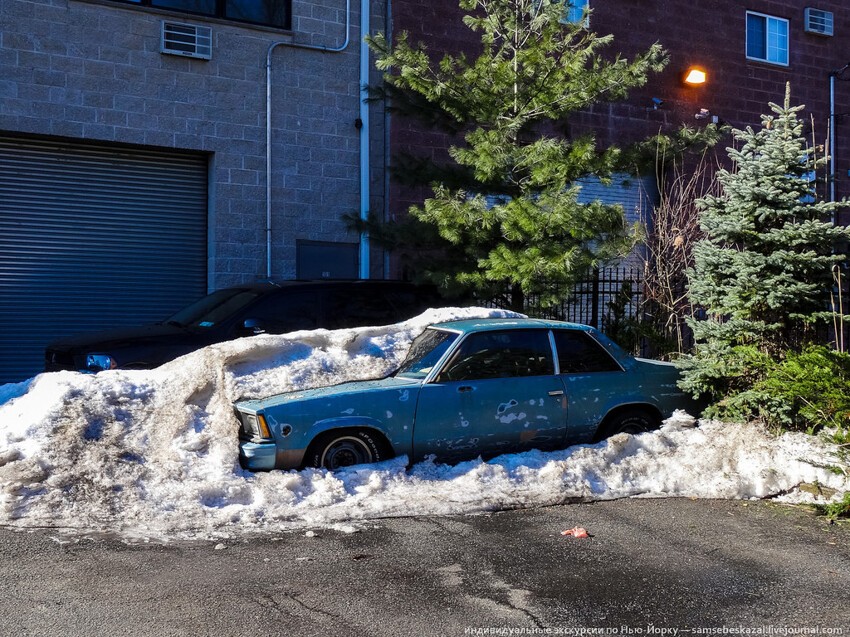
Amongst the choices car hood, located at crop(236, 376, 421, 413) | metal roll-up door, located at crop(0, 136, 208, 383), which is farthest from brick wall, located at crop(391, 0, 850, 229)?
car hood, located at crop(236, 376, 421, 413)

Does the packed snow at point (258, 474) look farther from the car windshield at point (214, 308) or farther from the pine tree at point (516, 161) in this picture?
the pine tree at point (516, 161)

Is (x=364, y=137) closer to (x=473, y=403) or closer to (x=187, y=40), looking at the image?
(x=187, y=40)

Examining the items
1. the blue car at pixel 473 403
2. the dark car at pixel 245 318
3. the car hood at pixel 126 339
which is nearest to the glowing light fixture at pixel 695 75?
the dark car at pixel 245 318

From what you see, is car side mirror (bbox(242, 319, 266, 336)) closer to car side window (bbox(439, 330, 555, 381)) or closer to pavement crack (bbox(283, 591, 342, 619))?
car side window (bbox(439, 330, 555, 381))

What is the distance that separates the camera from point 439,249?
1241cm

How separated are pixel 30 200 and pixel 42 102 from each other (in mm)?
1434

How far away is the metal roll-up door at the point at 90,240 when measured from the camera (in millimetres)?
13391

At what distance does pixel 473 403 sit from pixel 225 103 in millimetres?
8546

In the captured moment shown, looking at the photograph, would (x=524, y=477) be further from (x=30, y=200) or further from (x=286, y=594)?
(x=30, y=200)

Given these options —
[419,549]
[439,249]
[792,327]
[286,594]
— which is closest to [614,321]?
[439,249]

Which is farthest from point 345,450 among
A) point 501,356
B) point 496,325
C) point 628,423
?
point 628,423

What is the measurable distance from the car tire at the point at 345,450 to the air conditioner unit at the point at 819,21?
17.0 m

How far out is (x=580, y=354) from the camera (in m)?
8.60

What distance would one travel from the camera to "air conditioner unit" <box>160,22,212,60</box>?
14.0 meters
